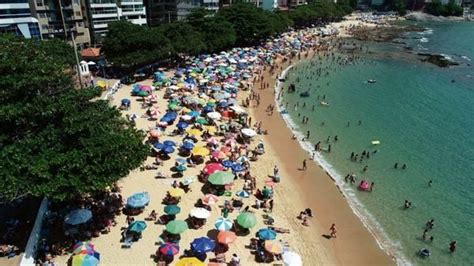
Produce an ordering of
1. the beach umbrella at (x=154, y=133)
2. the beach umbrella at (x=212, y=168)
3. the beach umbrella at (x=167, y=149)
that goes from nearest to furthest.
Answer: the beach umbrella at (x=212, y=168)
the beach umbrella at (x=167, y=149)
the beach umbrella at (x=154, y=133)

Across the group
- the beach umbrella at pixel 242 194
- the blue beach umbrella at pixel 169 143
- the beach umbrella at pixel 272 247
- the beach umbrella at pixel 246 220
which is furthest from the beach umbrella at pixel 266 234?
the blue beach umbrella at pixel 169 143

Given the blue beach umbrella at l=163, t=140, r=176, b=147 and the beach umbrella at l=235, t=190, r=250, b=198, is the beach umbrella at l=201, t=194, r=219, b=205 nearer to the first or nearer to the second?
the beach umbrella at l=235, t=190, r=250, b=198

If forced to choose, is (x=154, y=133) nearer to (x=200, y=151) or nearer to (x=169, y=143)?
(x=169, y=143)

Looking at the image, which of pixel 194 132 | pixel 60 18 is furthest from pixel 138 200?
pixel 60 18

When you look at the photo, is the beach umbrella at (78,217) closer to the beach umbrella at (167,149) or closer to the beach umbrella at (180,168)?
the beach umbrella at (180,168)

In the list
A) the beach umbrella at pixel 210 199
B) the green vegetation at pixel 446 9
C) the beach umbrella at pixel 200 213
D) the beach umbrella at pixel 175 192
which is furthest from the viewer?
the green vegetation at pixel 446 9

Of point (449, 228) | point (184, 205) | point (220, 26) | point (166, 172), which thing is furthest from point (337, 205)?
point (220, 26)
